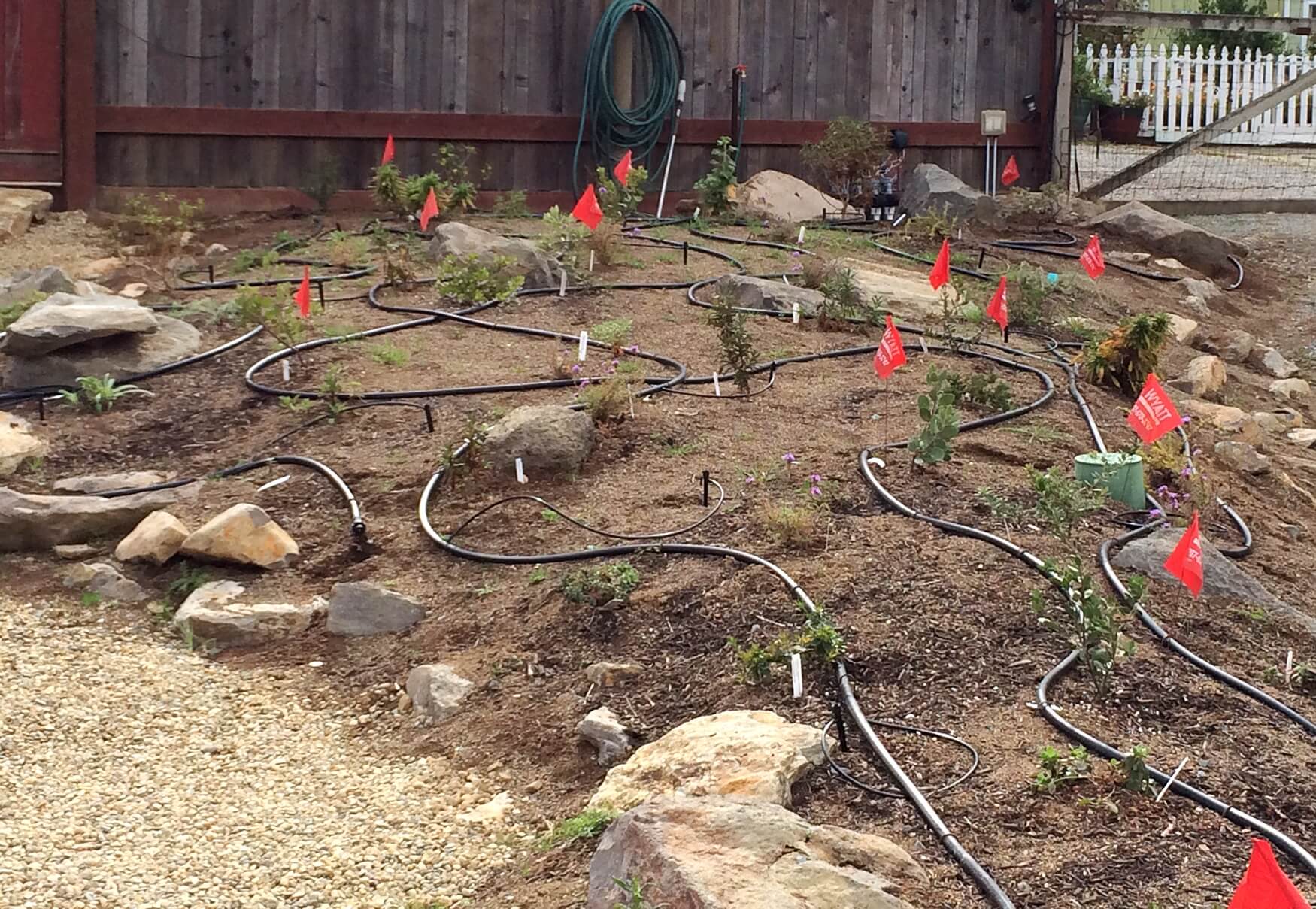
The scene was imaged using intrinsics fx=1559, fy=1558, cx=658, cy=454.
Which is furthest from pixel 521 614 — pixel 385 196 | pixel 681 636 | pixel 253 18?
pixel 253 18

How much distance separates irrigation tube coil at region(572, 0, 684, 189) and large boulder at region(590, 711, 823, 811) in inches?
303

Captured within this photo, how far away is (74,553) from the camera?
493 cm

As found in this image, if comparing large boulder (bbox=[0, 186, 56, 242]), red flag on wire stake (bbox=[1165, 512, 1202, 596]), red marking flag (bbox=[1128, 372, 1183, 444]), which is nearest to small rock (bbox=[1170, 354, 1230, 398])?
red marking flag (bbox=[1128, 372, 1183, 444])

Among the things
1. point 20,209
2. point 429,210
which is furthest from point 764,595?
point 20,209

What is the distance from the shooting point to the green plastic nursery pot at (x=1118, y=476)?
4.90m

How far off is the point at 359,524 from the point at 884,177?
700 cm

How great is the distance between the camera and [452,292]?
7.34m

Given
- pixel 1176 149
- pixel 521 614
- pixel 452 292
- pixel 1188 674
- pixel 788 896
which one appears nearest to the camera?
pixel 788 896

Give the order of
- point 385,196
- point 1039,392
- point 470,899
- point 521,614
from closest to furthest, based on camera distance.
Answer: point 470,899, point 521,614, point 1039,392, point 385,196

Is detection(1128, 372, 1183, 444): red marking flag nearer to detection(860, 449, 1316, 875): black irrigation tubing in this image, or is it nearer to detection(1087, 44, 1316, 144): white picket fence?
detection(860, 449, 1316, 875): black irrigation tubing

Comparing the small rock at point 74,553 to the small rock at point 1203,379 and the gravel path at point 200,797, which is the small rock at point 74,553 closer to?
the gravel path at point 200,797

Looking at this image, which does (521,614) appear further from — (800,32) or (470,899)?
(800,32)

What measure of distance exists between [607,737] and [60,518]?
2.33 m

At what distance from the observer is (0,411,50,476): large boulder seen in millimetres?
5512
